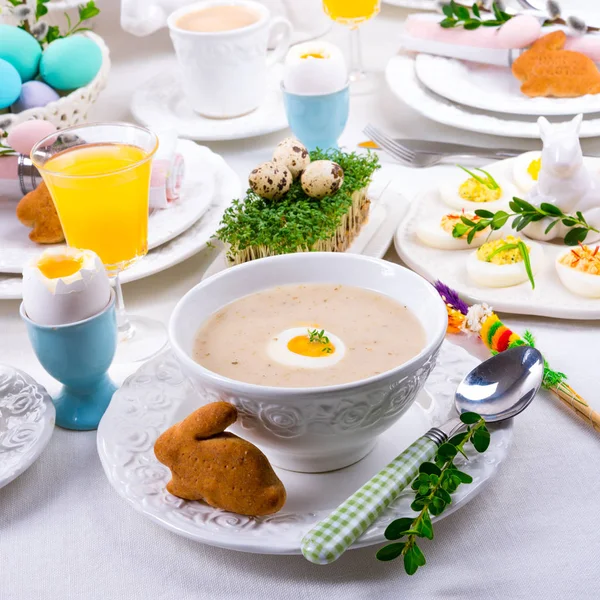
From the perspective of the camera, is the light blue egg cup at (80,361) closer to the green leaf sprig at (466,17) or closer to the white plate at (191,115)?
the white plate at (191,115)

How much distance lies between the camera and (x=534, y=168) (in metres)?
1.63

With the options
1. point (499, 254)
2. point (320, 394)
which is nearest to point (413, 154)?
point (499, 254)

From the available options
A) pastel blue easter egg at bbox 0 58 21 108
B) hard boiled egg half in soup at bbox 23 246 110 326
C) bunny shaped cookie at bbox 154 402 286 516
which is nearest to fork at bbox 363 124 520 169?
pastel blue easter egg at bbox 0 58 21 108

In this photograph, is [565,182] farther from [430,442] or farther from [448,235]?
[430,442]

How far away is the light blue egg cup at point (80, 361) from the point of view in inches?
43.7

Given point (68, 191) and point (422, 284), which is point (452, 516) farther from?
point (68, 191)

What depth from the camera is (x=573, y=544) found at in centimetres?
93

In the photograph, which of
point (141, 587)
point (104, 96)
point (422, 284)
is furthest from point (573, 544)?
point (104, 96)

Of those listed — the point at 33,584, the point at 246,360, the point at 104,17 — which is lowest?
the point at 104,17

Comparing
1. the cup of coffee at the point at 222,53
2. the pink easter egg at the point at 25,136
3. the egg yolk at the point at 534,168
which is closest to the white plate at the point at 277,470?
the egg yolk at the point at 534,168

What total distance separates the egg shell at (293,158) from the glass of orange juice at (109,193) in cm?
26

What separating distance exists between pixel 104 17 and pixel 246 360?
86.8 inches

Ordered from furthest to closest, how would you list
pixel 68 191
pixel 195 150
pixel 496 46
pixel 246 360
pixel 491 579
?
pixel 496 46
pixel 195 150
pixel 68 191
pixel 246 360
pixel 491 579

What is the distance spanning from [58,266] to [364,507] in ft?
1.74
